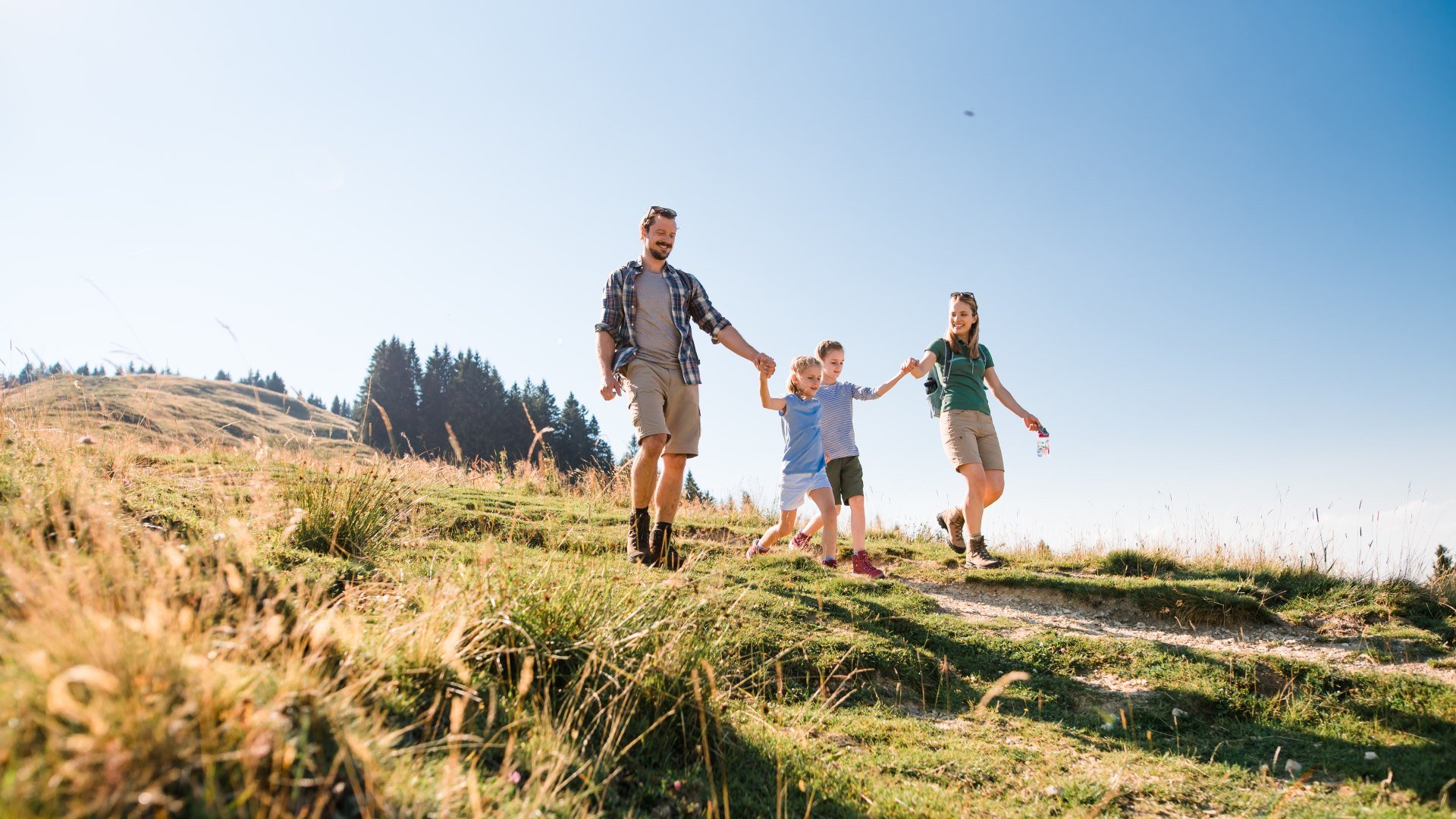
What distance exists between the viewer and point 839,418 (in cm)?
771

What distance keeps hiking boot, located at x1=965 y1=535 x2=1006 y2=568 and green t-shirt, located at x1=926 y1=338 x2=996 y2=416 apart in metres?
1.30

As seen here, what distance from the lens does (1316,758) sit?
12.0ft

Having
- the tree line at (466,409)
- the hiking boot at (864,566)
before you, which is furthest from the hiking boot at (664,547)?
the tree line at (466,409)

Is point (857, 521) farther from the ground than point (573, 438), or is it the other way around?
point (573, 438)

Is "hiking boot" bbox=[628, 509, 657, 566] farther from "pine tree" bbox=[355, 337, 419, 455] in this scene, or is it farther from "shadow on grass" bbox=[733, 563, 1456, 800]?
"pine tree" bbox=[355, 337, 419, 455]

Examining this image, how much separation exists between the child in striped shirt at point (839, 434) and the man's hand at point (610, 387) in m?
2.28

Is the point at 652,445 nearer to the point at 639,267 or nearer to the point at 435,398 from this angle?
the point at 639,267

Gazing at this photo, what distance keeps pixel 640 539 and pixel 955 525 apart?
3.78 m

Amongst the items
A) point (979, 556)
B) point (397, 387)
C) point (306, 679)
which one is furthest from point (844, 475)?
point (397, 387)

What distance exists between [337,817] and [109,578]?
118 centimetres

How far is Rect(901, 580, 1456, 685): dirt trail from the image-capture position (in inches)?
196

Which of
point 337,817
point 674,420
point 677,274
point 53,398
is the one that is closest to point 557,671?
point 337,817

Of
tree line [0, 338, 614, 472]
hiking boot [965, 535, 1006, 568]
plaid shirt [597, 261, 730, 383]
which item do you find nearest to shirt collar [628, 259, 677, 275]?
plaid shirt [597, 261, 730, 383]

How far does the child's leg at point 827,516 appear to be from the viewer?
6.96 metres
